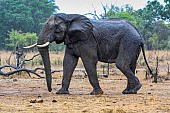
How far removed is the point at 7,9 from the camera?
5447 cm

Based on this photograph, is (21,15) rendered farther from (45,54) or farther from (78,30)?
(45,54)

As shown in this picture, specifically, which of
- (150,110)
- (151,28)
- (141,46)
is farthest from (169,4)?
(150,110)

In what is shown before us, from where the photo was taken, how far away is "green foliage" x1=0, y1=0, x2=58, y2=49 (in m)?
52.8

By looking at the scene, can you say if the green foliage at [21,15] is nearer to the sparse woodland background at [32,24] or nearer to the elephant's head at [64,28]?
the sparse woodland background at [32,24]

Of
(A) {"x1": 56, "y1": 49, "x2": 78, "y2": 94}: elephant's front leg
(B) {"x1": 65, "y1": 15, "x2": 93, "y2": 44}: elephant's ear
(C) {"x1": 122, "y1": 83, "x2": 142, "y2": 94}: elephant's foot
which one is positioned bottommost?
(C) {"x1": 122, "y1": 83, "x2": 142, "y2": 94}: elephant's foot

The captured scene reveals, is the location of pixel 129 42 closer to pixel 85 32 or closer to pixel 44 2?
pixel 85 32

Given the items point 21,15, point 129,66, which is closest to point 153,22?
point 21,15

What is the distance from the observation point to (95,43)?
13.0 m

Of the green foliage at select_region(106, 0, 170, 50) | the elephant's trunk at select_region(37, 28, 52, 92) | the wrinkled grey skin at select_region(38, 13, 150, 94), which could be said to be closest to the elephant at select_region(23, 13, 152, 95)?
the wrinkled grey skin at select_region(38, 13, 150, 94)

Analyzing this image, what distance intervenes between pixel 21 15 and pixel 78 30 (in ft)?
132

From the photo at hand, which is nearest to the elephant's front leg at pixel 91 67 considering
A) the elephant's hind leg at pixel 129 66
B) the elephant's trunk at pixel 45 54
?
the elephant's hind leg at pixel 129 66

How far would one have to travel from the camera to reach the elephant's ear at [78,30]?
41.9ft

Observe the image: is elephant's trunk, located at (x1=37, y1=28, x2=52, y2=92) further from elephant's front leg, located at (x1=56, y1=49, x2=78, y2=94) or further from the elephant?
elephant's front leg, located at (x1=56, y1=49, x2=78, y2=94)

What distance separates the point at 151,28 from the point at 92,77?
120ft
